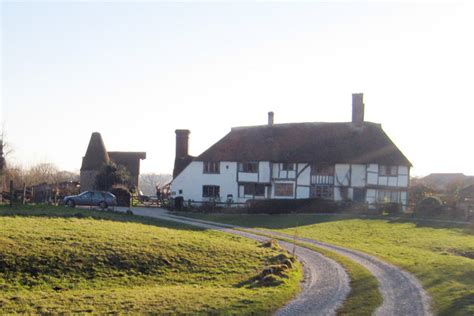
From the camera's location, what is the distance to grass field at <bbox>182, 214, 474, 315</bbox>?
16219 mm

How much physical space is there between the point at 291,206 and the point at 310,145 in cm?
937

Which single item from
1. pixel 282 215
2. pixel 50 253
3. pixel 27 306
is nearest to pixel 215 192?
pixel 282 215

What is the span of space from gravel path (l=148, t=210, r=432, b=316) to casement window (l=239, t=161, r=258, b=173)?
2873cm

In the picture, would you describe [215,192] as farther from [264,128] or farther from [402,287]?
[402,287]

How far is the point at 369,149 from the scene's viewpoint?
51219 millimetres

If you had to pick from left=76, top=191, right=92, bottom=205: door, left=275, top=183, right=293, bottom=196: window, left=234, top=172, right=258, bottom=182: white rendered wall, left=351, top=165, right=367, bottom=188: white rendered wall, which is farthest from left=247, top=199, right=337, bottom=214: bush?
left=76, top=191, right=92, bottom=205: door

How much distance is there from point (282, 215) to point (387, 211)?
906cm

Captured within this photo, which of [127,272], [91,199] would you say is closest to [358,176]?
[91,199]

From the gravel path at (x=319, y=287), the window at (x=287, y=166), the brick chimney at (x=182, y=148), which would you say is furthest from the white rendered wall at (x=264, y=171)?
the gravel path at (x=319, y=287)

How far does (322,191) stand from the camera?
4997 cm

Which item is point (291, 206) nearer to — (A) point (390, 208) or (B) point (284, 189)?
(B) point (284, 189)

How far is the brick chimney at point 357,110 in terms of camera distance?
53.6 m

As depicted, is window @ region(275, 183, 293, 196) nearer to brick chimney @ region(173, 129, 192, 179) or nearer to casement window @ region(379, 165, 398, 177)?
casement window @ region(379, 165, 398, 177)

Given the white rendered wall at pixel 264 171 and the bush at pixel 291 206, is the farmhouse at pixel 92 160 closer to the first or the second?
the white rendered wall at pixel 264 171
